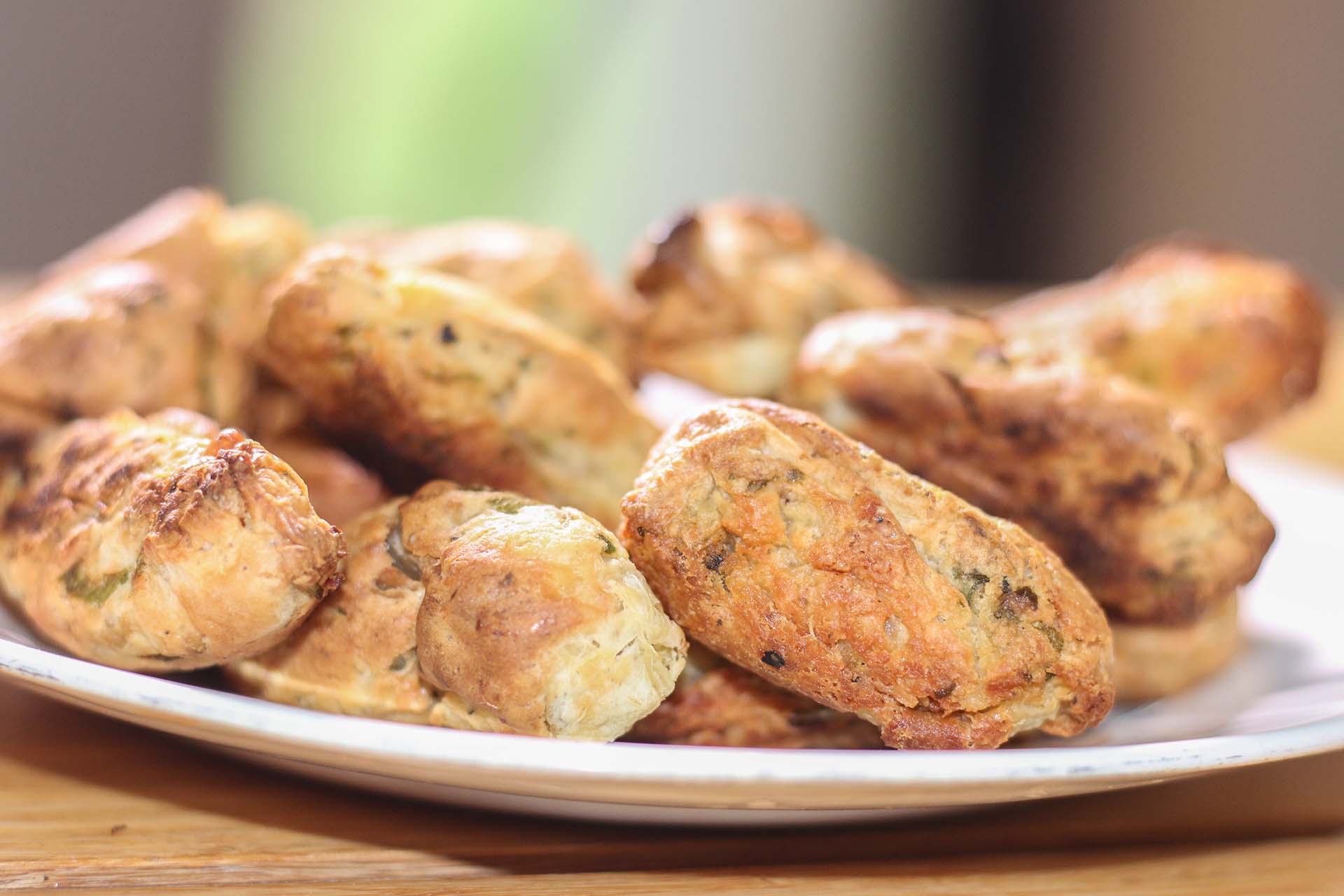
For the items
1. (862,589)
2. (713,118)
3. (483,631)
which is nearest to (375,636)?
(483,631)

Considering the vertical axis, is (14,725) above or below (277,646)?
below

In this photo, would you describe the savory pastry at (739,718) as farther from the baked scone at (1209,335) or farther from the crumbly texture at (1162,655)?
the baked scone at (1209,335)

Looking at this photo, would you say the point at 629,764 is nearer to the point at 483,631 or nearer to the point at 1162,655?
the point at 483,631

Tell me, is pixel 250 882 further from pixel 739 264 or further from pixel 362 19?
pixel 362 19

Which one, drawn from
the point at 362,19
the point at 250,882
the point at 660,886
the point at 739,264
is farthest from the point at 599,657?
the point at 362,19

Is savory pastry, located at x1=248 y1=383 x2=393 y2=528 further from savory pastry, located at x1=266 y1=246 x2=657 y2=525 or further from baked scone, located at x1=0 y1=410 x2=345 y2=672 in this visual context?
baked scone, located at x1=0 y1=410 x2=345 y2=672

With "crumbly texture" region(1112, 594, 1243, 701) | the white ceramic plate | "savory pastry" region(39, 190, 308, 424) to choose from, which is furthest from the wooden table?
"savory pastry" region(39, 190, 308, 424)
